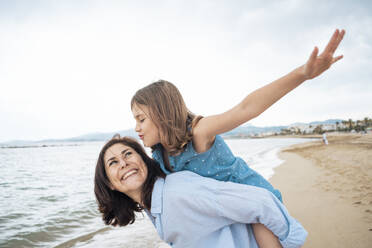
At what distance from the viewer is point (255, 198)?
1628 mm

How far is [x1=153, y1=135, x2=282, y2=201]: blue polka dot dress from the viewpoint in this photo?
1.99 metres

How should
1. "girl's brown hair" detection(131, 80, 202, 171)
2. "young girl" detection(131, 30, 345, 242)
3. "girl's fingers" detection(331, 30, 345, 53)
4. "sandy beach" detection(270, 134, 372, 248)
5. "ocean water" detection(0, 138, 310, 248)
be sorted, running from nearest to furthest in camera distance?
"girl's fingers" detection(331, 30, 345, 53)
"young girl" detection(131, 30, 345, 242)
"girl's brown hair" detection(131, 80, 202, 171)
"sandy beach" detection(270, 134, 372, 248)
"ocean water" detection(0, 138, 310, 248)

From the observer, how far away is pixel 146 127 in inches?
84.7

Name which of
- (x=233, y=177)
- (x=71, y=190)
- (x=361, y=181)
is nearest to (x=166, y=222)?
(x=233, y=177)

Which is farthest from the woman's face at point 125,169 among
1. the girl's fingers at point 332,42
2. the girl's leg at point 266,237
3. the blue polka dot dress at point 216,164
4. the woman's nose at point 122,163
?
the girl's fingers at point 332,42

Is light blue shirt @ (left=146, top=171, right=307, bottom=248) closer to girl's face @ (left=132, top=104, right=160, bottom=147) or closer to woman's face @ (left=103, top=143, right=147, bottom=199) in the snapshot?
woman's face @ (left=103, top=143, right=147, bottom=199)

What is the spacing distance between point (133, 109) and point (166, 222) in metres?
1.14

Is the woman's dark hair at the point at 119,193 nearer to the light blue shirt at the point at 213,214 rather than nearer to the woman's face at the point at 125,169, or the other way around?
the woman's face at the point at 125,169

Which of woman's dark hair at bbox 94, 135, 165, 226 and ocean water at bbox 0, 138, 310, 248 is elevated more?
woman's dark hair at bbox 94, 135, 165, 226

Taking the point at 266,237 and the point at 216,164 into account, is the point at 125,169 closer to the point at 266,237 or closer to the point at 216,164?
the point at 216,164

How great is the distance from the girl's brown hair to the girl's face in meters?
0.04

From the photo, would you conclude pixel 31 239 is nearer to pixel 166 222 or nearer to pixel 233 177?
pixel 166 222

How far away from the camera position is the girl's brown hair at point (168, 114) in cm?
198

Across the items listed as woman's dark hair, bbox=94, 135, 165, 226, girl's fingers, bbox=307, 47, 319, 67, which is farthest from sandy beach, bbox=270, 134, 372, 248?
girl's fingers, bbox=307, 47, 319, 67
